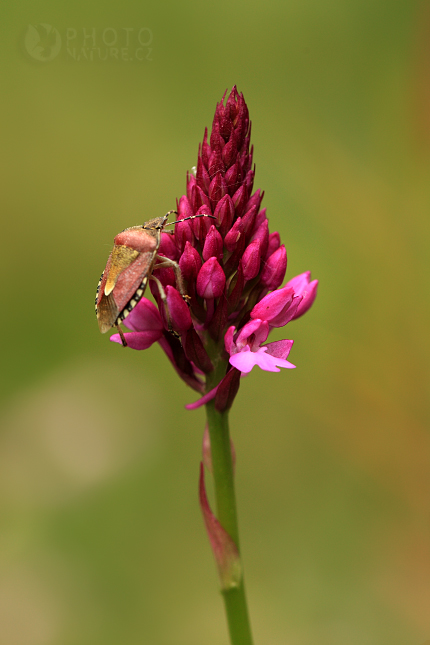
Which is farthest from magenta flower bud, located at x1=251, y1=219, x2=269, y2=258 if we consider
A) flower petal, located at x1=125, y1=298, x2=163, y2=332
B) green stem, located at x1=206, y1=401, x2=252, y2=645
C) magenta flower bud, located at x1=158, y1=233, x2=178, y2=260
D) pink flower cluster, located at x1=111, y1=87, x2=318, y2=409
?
green stem, located at x1=206, y1=401, x2=252, y2=645

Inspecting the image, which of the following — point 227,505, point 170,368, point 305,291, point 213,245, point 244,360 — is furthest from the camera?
point 170,368

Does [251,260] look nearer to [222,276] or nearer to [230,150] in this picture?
[222,276]

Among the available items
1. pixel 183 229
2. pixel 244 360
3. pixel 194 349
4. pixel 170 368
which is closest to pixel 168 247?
pixel 183 229

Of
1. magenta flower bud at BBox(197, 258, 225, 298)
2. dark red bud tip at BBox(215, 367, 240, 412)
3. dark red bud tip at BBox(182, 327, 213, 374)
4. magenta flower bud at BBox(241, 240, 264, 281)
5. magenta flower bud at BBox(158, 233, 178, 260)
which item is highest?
magenta flower bud at BBox(158, 233, 178, 260)

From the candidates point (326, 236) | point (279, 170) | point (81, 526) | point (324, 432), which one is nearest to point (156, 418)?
point (81, 526)

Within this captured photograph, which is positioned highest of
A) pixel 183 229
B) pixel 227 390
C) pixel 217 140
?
pixel 217 140

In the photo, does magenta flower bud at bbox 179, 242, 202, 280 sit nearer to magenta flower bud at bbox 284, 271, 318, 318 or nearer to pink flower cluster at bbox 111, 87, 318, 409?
pink flower cluster at bbox 111, 87, 318, 409

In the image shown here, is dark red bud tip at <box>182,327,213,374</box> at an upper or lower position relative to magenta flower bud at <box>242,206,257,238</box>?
lower

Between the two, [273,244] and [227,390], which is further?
[273,244]

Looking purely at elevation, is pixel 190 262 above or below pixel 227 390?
above
